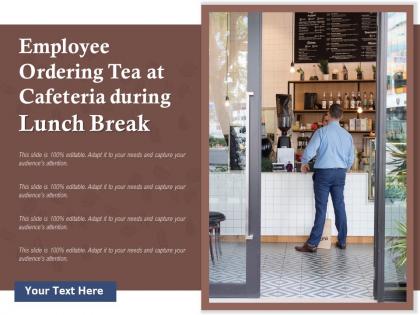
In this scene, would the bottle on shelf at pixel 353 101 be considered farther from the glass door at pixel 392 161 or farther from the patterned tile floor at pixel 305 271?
the glass door at pixel 392 161

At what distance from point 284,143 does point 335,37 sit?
3010 mm

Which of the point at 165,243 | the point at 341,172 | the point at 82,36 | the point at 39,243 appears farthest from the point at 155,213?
the point at 341,172

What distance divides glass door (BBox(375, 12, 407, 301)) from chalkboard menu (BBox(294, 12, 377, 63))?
238 inches

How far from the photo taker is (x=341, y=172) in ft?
24.4

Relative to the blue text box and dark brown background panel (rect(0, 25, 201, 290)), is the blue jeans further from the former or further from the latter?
the blue text box

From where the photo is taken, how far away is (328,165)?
7414 mm

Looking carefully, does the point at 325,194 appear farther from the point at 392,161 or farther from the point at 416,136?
the point at 416,136

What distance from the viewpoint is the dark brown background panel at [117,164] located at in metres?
4.52

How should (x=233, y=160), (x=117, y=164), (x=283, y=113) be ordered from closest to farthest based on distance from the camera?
(x=117, y=164)
(x=233, y=160)
(x=283, y=113)

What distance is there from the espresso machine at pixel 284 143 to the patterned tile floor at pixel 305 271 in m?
0.91

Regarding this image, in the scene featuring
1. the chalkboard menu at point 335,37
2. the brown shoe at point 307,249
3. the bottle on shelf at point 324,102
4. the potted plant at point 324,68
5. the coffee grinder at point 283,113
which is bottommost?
the brown shoe at point 307,249

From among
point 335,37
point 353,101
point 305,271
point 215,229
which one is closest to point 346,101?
point 353,101

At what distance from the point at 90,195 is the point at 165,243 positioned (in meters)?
0.57

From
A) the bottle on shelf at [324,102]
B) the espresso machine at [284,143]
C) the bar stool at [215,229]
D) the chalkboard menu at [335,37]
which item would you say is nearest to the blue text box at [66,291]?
the bar stool at [215,229]
